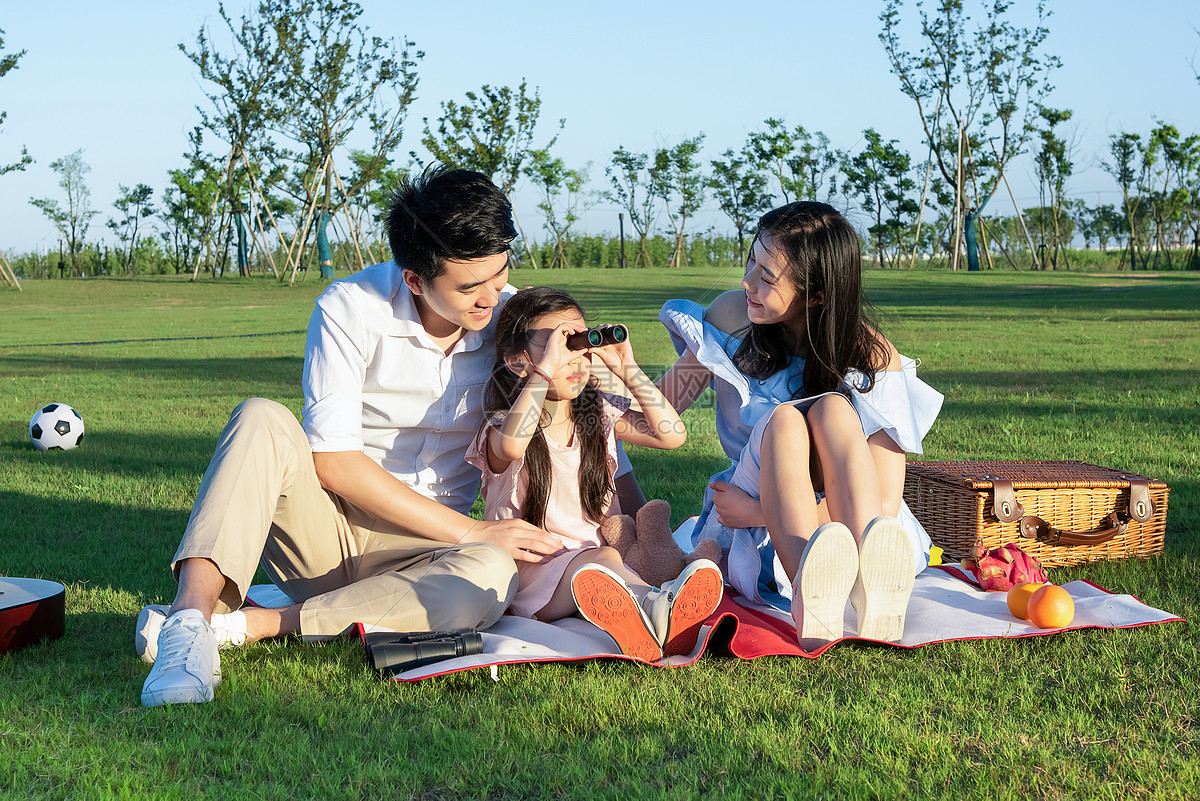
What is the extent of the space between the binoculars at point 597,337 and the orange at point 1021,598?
1.27 meters

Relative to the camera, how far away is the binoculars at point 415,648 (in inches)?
91.1

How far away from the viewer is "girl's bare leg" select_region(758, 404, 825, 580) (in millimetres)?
2477

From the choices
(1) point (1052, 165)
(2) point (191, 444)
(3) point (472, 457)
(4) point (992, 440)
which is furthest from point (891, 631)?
(1) point (1052, 165)

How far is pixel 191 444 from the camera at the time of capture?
5.59 meters

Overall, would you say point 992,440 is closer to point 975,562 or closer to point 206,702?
point 975,562

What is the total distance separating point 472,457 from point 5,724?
127 centimetres

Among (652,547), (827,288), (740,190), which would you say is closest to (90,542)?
(652,547)

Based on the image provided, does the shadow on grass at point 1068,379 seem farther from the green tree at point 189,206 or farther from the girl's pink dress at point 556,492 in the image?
the green tree at point 189,206

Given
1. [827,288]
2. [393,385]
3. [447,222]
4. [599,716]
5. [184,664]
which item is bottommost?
[599,716]

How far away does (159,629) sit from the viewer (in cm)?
234

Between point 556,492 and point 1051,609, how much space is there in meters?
1.36

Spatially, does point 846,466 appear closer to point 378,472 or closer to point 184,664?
point 378,472

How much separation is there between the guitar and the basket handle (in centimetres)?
284

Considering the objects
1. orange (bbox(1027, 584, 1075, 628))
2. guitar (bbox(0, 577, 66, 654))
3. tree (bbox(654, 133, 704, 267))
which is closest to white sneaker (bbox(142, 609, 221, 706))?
guitar (bbox(0, 577, 66, 654))
